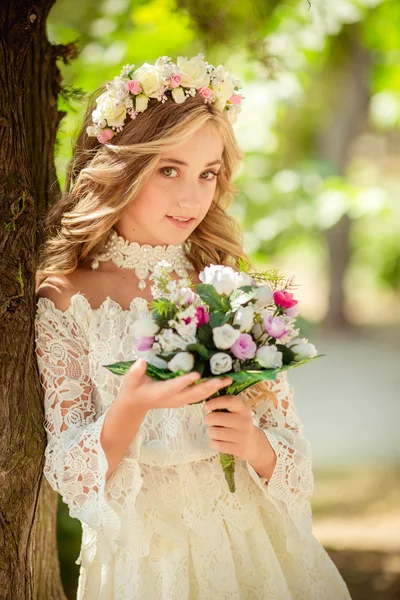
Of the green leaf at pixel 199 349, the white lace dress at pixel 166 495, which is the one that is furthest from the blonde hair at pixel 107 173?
the green leaf at pixel 199 349

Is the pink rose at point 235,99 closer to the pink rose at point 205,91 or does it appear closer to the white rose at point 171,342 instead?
the pink rose at point 205,91

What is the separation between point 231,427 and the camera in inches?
95.1

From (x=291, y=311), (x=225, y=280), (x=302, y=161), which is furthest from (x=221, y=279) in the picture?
(x=302, y=161)

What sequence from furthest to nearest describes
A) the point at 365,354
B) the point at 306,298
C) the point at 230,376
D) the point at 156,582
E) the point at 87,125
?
the point at 306,298 < the point at 365,354 < the point at 87,125 < the point at 156,582 < the point at 230,376

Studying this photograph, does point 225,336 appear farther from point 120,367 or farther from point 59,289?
point 59,289

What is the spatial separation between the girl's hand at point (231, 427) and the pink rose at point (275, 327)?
11.7 inches

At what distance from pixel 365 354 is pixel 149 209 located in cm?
1096

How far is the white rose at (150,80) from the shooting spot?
Result: 269 cm

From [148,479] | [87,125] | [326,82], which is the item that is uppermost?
[326,82]

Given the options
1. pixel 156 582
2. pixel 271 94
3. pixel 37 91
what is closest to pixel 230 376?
pixel 156 582

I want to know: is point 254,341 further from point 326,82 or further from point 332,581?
point 326,82

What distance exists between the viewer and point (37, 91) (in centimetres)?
304

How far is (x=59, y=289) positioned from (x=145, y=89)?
77 cm

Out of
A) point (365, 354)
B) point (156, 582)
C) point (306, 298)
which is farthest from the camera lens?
point (306, 298)
